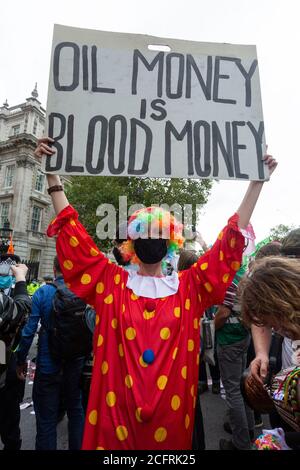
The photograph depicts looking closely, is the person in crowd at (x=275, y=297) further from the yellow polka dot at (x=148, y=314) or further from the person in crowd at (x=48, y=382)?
the person in crowd at (x=48, y=382)

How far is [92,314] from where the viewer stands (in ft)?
7.43

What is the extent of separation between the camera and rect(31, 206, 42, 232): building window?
28547mm

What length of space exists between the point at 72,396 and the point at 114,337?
1606 mm

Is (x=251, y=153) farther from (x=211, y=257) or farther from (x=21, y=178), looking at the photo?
(x=21, y=178)

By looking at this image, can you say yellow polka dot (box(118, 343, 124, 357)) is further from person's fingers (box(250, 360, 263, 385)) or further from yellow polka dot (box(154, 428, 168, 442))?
person's fingers (box(250, 360, 263, 385))

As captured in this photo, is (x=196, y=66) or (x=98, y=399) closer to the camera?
(x=98, y=399)

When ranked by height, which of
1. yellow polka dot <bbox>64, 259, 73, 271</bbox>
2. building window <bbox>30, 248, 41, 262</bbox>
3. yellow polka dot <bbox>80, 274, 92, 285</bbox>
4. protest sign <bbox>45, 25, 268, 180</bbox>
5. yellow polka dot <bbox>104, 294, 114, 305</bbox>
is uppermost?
building window <bbox>30, 248, 41, 262</bbox>

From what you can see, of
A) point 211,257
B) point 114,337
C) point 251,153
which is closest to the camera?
point 114,337

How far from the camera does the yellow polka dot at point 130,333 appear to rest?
4.82ft

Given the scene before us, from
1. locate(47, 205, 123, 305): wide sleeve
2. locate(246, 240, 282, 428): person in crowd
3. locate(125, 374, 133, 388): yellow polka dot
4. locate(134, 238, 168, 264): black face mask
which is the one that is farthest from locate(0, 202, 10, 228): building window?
locate(125, 374, 133, 388): yellow polka dot

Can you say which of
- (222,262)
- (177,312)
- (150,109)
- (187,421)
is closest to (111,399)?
(187,421)

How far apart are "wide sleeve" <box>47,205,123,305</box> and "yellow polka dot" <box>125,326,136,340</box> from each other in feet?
0.85

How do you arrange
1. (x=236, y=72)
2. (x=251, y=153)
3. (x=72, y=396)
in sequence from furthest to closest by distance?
(x=72, y=396), (x=236, y=72), (x=251, y=153)

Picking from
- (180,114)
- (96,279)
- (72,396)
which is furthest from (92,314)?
(180,114)
